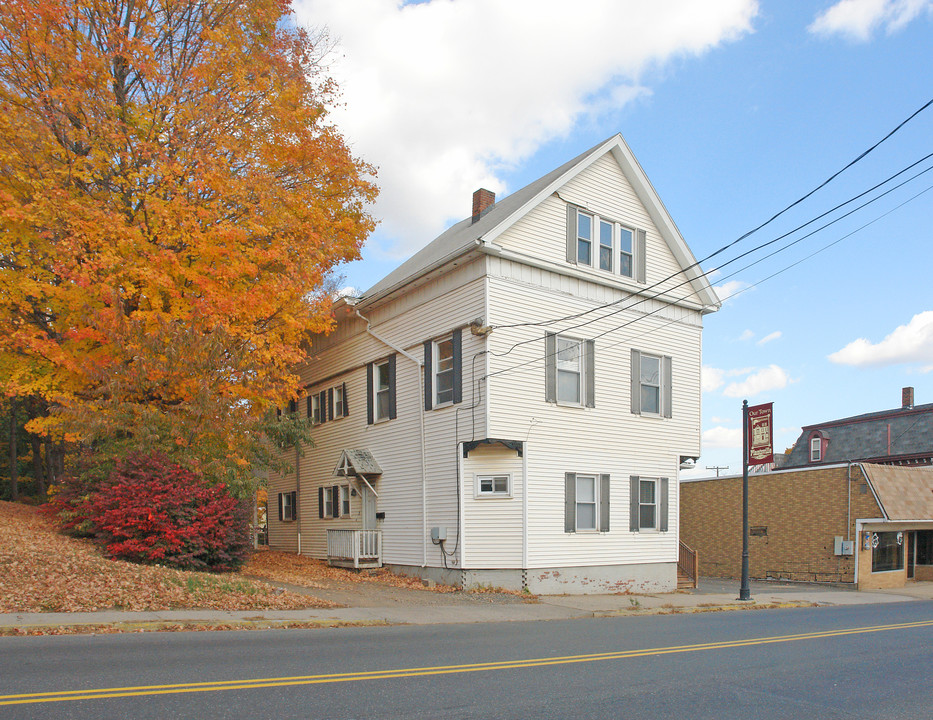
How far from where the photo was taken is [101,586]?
12641 mm

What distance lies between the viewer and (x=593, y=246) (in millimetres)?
21312

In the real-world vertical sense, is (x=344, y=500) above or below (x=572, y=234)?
below

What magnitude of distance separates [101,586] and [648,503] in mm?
14793

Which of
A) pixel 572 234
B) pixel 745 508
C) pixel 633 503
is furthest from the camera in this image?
pixel 633 503

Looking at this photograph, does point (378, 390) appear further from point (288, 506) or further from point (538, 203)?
point (288, 506)

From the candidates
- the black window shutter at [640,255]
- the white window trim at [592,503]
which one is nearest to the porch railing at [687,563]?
the white window trim at [592,503]

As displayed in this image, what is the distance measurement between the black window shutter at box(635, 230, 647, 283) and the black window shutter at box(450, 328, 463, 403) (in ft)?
20.3

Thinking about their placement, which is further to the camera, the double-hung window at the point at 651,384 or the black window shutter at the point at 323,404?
the black window shutter at the point at 323,404

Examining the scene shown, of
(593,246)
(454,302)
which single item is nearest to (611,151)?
(593,246)

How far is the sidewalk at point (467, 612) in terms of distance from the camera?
35.7ft

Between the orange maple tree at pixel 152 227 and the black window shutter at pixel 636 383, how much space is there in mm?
9126

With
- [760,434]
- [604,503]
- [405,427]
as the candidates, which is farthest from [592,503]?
[405,427]

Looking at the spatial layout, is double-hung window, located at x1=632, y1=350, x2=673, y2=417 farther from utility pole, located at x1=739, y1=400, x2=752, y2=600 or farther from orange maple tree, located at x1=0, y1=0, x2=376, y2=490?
orange maple tree, located at x1=0, y1=0, x2=376, y2=490

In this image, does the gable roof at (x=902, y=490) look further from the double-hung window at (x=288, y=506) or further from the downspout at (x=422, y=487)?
the double-hung window at (x=288, y=506)
